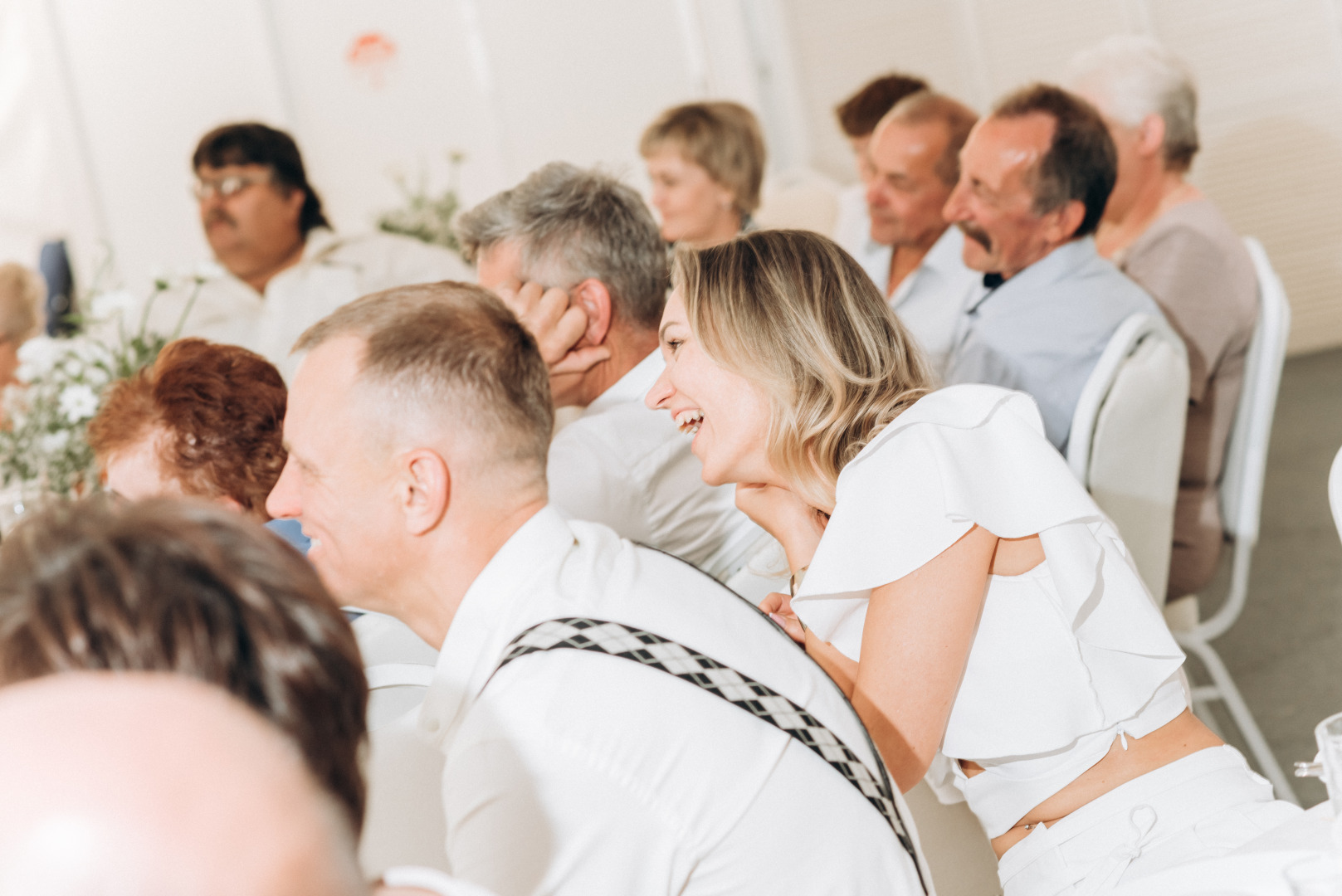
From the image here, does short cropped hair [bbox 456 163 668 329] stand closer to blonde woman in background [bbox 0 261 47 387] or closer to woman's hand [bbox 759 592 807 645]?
woman's hand [bbox 759 592 807 645]

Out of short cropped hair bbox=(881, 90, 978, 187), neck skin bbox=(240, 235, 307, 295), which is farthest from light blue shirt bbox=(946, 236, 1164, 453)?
neck skin bbox=(240, 235, 307, 295)

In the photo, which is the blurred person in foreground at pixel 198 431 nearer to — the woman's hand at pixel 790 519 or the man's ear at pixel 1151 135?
the woman's hand at pixel 790 519

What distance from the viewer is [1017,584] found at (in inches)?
51.9

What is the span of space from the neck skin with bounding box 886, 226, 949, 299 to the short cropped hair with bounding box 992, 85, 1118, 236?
72 centimetres

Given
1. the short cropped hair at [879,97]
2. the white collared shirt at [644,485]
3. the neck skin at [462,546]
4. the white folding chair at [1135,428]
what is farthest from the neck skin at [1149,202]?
the neck skin at [462,546]

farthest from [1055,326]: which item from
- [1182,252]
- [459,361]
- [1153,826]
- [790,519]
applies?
[459,361]

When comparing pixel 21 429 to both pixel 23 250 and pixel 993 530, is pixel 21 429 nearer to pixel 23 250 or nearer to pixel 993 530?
pixel 993 530

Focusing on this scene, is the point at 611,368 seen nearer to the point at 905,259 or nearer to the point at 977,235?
the point at 977,235

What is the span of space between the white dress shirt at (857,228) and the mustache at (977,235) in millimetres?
854

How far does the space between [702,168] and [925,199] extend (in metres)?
0.65

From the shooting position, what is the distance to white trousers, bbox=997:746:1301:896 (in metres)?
1.19

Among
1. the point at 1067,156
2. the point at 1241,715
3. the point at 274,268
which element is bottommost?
the point at 1241,715

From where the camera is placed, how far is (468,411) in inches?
48.7

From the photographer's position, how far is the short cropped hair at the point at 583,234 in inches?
81.2
